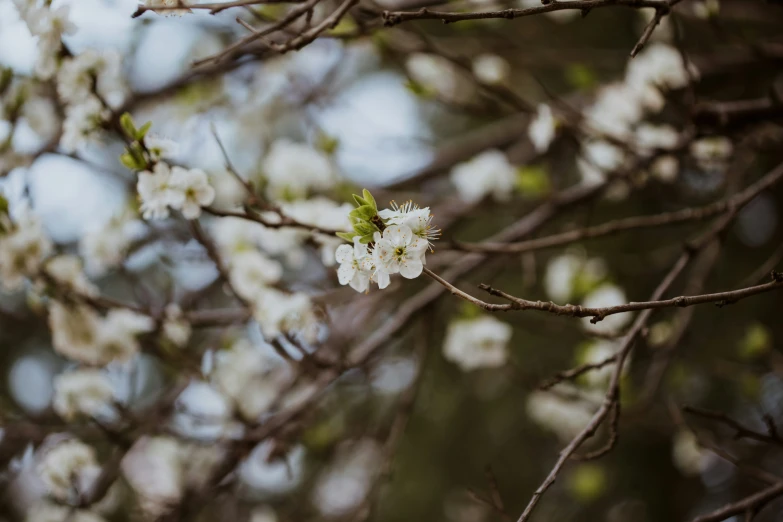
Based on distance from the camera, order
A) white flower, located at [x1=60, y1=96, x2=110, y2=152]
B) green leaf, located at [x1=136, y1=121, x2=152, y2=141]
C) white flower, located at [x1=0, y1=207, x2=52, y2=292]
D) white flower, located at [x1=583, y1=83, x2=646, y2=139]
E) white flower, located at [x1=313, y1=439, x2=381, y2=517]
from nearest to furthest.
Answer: green leaf, located at [x1=136, y1=121, x2=152, y2=141]
white flower, located at [x1=60, y1=96, x2=110, y2=152]
white flower, located at [x1=0, y1=207, x2=52, y2=292]
white flower, located at [x1=583, y1=83, x2=646, y2=139]
white flower, located at [x1=313, y1=439, x2=381, y2=517]

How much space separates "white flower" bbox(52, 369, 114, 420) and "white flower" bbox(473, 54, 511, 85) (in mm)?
1809

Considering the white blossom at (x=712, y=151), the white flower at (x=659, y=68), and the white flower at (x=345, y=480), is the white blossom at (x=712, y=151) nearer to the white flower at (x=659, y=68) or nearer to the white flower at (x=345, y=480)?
the white flower at (x=659, y=68)

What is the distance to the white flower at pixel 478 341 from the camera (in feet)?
7.02

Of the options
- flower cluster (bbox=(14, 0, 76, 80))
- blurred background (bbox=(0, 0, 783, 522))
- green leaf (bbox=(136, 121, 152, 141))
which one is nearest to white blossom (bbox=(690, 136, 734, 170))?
blurred background (bbox=(0, 0, 783, 522))

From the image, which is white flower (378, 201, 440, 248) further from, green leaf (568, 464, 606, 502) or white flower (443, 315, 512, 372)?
green leaf (568, 464, 606, 502)

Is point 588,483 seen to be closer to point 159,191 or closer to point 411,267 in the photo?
point 411,267

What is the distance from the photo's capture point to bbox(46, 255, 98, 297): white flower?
197 centimetres

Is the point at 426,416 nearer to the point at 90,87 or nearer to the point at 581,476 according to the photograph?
the point at 581,476

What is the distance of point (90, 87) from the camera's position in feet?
5.31

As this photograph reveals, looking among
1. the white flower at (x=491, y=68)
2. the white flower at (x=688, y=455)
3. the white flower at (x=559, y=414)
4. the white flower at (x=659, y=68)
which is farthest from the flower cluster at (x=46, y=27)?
the white flower at (x=688, y=455)

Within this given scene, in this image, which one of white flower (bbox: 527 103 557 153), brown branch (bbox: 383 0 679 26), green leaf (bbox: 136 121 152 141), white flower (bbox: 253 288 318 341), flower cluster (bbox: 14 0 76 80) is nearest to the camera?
brown branch (bbox: 383 0 679 26)

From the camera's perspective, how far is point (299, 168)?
253cm

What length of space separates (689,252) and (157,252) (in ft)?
6.00

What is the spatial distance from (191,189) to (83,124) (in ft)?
1.42
